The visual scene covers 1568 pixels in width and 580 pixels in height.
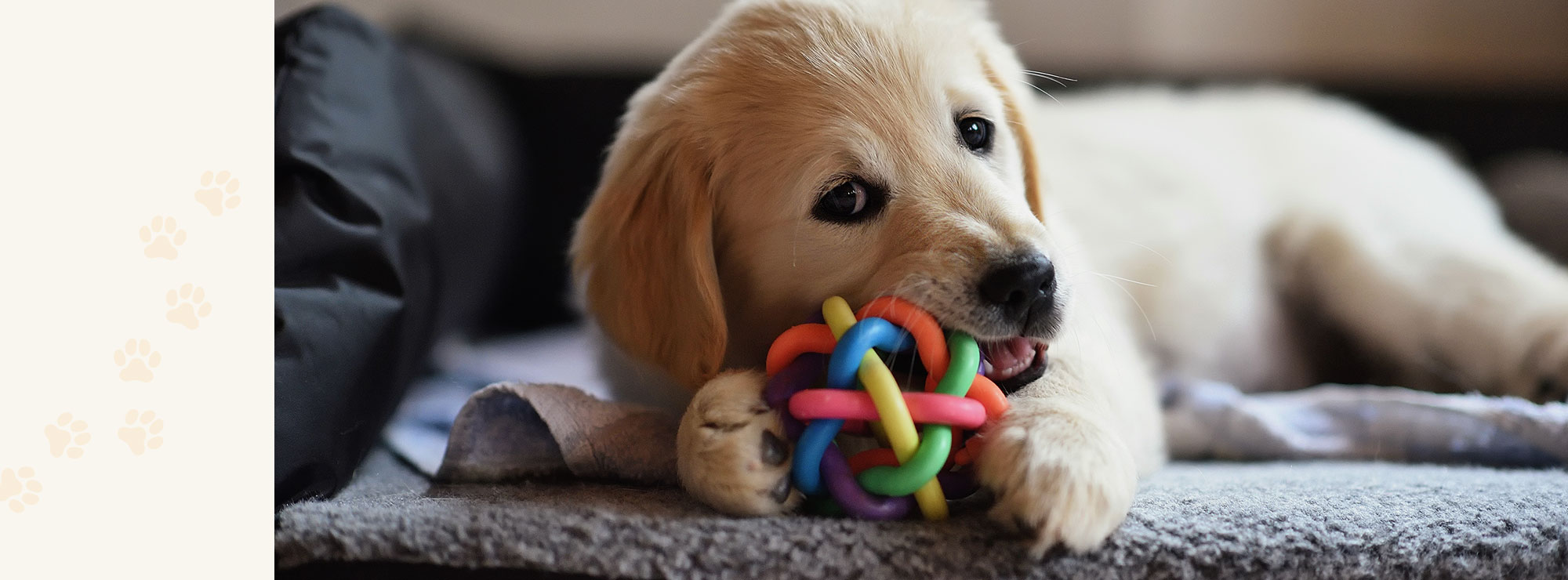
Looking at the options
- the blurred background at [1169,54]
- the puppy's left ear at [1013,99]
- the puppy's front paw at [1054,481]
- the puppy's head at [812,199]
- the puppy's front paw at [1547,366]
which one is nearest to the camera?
the puppy's front paw at [1054,481]

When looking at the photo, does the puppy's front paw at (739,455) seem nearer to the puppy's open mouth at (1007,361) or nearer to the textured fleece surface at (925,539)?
the textured fleece surface at (925,539)

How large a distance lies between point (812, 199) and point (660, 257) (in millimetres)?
256

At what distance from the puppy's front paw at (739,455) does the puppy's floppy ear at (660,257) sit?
0.18 m

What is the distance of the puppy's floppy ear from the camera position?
1429 millimetres

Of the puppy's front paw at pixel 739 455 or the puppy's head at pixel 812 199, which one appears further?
the puppy's head at pixel 812 199

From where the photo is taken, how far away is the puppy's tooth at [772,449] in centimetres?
119

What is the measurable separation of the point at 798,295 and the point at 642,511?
1.30 feet

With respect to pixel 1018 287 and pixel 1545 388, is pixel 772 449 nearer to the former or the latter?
pixel 1018 287
